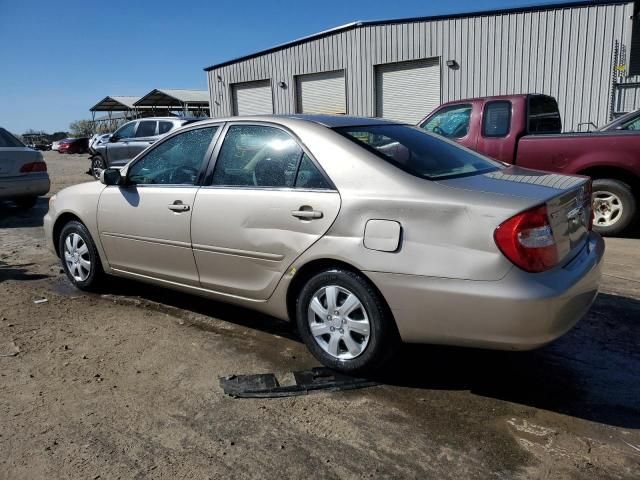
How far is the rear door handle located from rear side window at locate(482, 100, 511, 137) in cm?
503

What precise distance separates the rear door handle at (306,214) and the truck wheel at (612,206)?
5041mm

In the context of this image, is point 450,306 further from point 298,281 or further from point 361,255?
point 298,281

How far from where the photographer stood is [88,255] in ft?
16.3

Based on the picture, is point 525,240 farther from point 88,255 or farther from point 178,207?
point 88,255

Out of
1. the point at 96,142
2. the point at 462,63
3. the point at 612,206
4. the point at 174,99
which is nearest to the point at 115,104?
the point at 174,99

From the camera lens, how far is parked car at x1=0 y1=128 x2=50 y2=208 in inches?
368

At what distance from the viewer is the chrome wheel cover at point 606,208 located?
6.92 metres

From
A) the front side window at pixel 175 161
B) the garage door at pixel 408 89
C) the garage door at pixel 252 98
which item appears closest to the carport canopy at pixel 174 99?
the garage door at pixel 252 98

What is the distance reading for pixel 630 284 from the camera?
16.6 ft

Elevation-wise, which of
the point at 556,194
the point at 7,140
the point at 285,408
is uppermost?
the point at 7,140

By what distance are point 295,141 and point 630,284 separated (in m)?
3.50

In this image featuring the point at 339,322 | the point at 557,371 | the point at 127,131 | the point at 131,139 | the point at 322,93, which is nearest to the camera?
the point at 339,322

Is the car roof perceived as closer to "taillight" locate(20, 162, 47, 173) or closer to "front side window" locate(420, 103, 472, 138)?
"front side window" locate(420, 103, 472, 138)

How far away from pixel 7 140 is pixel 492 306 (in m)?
9.64
